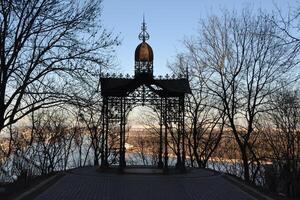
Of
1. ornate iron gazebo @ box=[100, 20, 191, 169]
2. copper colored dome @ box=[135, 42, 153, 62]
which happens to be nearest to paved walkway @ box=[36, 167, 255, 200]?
ornate iron gazebo @ box=[100, 20, 191, 169]

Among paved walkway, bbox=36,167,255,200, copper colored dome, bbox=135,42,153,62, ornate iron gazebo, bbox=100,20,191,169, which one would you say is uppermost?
copper colored dome, bbox=135,42,153,62

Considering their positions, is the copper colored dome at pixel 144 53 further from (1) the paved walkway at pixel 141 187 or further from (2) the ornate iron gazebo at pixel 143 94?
(1) the paved walkway at pixel 141 187

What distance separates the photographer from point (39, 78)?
741 inches

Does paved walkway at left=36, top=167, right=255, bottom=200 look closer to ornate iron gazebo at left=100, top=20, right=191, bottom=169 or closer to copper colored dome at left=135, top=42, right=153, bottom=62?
ornate iron gazebo at left=100, top=20, right=191, bottom=169

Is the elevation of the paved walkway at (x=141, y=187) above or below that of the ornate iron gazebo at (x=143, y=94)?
below

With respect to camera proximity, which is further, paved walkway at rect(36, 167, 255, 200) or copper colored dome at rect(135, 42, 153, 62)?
copper colored dome at rect(135, 42, 153, 62)

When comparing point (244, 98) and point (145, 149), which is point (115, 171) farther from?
point (145, 149)

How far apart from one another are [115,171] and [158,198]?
740 centimetres

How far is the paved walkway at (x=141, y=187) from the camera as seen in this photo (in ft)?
47.1

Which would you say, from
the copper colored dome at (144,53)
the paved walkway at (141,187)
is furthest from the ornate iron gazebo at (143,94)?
the paved walkway at (141,187)

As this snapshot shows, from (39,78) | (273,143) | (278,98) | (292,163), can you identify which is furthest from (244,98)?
(39,78)

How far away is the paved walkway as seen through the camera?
47.1ft

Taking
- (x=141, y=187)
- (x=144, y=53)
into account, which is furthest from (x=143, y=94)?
(x=141, y=187)

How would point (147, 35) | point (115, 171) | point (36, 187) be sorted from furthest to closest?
point (147, 35), point (115, 171), point (36, 187)
